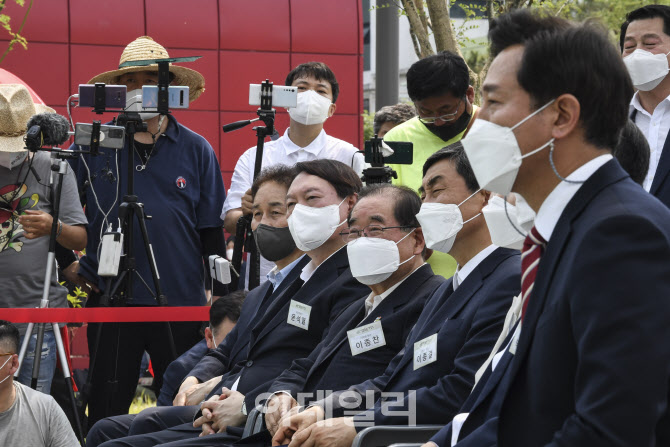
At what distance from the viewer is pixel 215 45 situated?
10.1 meters

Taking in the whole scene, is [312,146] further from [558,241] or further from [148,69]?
[558,241]

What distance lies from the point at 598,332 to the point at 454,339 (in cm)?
126

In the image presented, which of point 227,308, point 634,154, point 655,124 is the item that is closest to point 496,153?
point 634,154

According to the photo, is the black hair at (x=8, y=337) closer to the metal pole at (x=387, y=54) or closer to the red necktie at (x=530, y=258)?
the red necktie at (x=530, y=258)

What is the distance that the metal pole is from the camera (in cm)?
900

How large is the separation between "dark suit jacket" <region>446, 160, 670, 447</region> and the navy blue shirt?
143 inches

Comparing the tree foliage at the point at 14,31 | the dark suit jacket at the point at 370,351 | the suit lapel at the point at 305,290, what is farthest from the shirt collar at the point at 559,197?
the tree foliage at the point at 14,31

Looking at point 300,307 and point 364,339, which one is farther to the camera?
point 300,307

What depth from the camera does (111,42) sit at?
977cm

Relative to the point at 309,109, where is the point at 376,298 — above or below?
below

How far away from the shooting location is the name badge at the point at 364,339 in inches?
130

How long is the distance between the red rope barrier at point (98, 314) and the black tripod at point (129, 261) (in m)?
0.08

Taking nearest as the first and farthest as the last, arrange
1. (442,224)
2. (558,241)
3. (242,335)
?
(558,241)
(442,224)
(242,335)

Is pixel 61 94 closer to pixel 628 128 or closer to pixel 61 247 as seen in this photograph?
pixel 61 247
